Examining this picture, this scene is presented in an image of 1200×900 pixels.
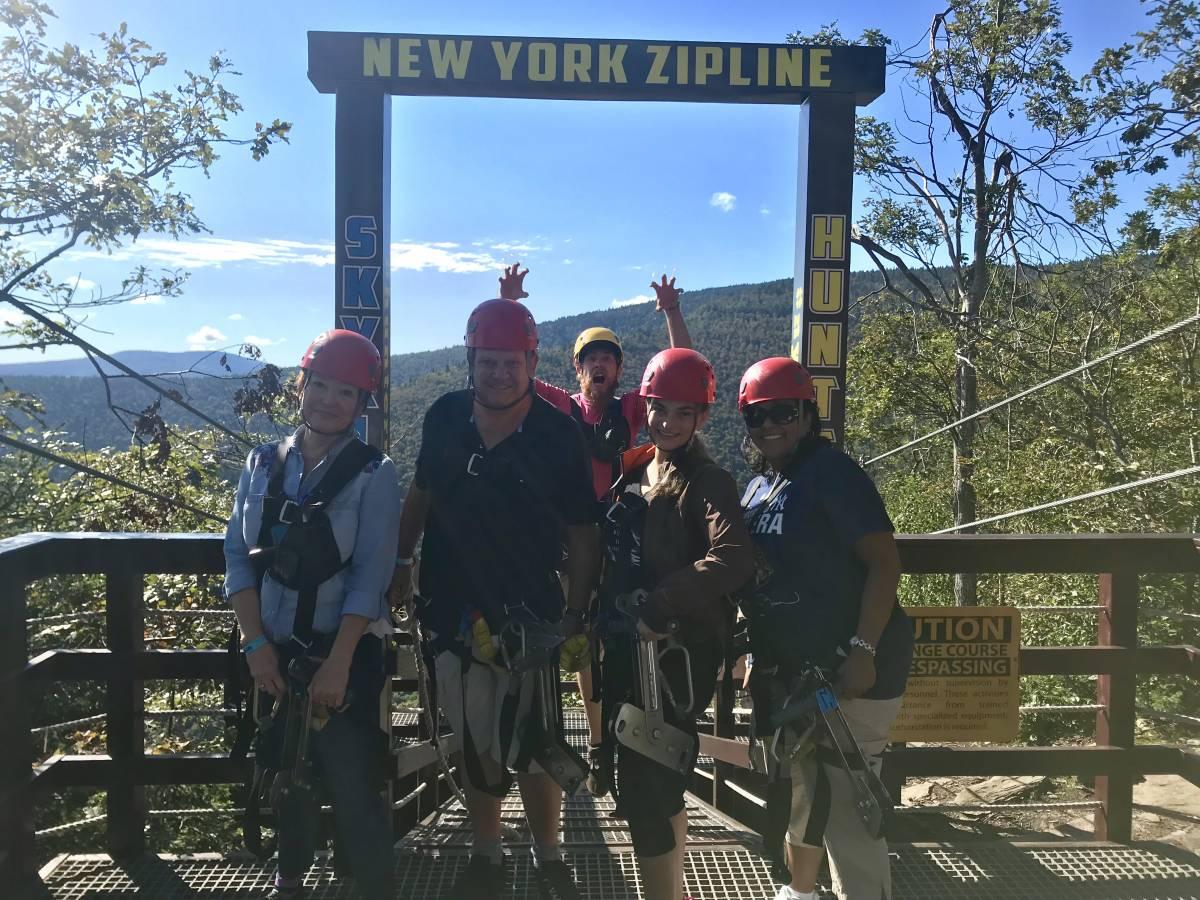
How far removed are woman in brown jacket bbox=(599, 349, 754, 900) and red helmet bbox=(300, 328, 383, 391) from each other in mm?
826

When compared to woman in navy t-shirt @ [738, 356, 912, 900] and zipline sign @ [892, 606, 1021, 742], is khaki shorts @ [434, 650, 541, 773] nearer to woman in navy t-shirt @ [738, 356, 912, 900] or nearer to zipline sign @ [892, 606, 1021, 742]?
woman in navy t-shirt @ [738, 356, 912, 900]

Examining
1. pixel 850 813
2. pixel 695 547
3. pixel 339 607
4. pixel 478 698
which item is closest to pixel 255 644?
pixel 339 607

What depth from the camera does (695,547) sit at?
7.73 feet

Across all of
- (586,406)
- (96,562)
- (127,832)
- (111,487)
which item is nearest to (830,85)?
(586,406)

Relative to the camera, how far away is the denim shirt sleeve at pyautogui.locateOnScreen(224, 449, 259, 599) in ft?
7.75

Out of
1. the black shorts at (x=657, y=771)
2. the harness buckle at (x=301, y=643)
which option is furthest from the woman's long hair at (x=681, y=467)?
the harness buckle at (x=301, y=643)

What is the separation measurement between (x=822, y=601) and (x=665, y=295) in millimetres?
2225

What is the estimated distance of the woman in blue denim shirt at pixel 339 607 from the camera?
2.32 metres

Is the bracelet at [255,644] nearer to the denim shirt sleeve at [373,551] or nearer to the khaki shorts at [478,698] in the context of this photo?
the denim shirt sleeve at [373,551]

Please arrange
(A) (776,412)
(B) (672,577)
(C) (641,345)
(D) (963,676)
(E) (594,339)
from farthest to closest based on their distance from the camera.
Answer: (C) (641,345), (E) (594,339), (D) (963,676), (A) (776,412), (B) (672,577)

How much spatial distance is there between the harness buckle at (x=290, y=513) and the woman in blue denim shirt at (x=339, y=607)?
0.03m

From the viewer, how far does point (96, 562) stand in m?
2.79

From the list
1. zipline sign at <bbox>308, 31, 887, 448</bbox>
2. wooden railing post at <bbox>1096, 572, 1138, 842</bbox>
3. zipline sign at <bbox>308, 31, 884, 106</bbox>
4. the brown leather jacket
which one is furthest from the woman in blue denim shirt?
zipline sign at <bbox>308, 31, 884, 106</bbox>

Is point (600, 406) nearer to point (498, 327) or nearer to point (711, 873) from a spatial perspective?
point (498, 327)
